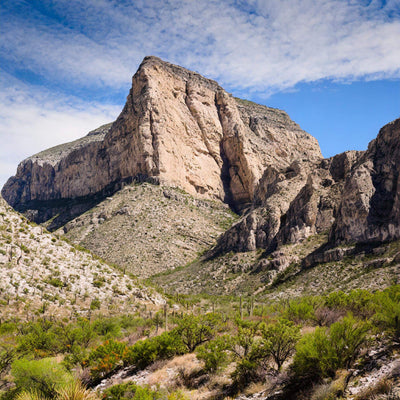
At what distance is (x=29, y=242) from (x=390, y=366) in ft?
97.1

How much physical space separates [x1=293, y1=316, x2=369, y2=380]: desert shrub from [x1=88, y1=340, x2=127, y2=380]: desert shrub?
948 centimetres

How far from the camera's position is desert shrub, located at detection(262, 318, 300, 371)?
42.4ft

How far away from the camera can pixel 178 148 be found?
9675 cm

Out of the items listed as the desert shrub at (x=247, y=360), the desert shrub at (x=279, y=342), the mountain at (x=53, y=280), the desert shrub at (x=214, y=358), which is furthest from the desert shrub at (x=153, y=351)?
the mountain at (x=53, y=280)

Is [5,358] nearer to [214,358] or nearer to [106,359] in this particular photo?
[106,359]

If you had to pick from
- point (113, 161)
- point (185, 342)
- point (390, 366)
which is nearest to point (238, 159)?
point (113, 161)

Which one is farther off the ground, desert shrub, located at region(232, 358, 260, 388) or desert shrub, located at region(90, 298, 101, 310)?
desert shrub, located at region(90, 298, 101, 310)

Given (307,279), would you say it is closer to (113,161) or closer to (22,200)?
(113,161)

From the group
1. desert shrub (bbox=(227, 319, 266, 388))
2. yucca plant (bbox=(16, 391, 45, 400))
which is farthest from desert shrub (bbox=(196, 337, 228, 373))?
yucca plant (bbox=(16, 391, 45, 400))

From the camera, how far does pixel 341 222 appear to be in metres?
45.3

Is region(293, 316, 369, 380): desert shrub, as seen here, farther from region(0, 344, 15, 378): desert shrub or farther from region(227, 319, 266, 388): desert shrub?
region(0, 344, 15, 378): desert shrub

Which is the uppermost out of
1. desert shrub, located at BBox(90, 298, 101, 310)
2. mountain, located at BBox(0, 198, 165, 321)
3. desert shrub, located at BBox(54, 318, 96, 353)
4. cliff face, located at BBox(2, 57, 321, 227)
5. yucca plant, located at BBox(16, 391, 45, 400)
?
cliff face, located at BBox(2, 57, 321, 227)

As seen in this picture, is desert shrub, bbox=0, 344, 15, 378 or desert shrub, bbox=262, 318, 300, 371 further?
desert shrub, bbox=0, 344, 15, 378

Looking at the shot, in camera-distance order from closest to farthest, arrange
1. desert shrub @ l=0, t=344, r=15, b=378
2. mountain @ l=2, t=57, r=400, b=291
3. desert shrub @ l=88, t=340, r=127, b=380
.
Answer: desert shrub @ l=0, t=344, r=15, b=378 < desert shrub @ l=88, t=340, r=127, b=380 < mountain @ l=2, t=57, r=400, b=291
